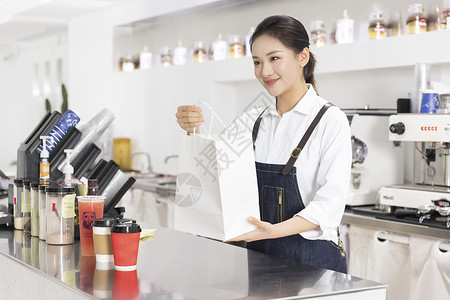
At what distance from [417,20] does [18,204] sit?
2461 millimetres

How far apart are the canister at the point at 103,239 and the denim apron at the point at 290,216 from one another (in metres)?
0.56

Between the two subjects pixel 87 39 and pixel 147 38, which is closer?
pixel 147 38

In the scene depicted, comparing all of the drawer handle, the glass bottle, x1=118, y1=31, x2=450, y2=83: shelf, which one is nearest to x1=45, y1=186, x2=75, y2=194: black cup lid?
the drawer handle

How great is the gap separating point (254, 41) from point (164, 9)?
12.2 ft

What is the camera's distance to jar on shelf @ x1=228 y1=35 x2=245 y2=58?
16.0 ft

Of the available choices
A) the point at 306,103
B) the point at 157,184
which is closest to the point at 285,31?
the point at 306,103

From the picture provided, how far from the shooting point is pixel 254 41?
2033mm

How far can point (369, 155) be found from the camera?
3.58m

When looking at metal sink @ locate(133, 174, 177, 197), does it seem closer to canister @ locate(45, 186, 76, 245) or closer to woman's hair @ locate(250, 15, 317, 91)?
canister @ locate(45, 186, 76, 245)

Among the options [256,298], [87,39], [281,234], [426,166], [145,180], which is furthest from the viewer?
[87,39]

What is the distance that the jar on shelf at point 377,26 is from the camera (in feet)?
12.5

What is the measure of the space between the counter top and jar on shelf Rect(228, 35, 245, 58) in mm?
2908

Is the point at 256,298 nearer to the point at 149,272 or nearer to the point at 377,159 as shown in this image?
the point at 149,272

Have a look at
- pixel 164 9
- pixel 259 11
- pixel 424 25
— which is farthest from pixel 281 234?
pixel 164 9
